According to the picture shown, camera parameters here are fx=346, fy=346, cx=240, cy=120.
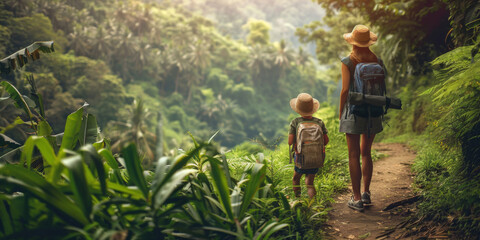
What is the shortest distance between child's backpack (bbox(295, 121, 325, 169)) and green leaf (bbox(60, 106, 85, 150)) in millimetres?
1872

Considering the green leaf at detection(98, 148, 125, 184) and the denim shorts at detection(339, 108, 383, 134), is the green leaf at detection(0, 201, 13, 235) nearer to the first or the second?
the green leaf at detection(98, 148, 125, 184)

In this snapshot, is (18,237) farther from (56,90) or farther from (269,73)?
(269,73)

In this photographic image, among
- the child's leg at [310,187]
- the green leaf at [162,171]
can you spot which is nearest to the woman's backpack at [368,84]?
the child's leg at [310,187]

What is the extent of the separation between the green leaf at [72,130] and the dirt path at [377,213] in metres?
2.15

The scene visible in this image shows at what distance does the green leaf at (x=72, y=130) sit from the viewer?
2713mm

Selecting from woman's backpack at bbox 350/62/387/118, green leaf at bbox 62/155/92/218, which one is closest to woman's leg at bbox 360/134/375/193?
woman's backpack at bbox 350/62/387/118

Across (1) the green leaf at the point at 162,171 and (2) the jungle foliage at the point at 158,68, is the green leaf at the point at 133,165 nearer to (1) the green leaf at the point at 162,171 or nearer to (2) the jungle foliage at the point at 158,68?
(1) the green leaf at the point at 162,171

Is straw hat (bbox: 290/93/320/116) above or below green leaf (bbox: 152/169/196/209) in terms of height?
above

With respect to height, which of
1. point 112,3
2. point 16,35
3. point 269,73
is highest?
point 112,3

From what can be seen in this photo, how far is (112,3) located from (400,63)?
186 ft

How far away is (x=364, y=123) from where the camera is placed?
3.13 metres

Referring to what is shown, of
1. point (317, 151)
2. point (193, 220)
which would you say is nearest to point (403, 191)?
point (317, 151)

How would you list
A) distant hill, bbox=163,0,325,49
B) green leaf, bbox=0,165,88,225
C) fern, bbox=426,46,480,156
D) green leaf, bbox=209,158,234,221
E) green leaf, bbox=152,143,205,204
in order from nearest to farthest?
green leaf, bbox=0,165,88,225
green leaf, bbox=152,143,205,204
green leaf, bbox=209,158,234,221
fern, bbox=426,46,480,156
distant hill, bbox=163,0,325,49

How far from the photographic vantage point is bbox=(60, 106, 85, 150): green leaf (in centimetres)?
271
